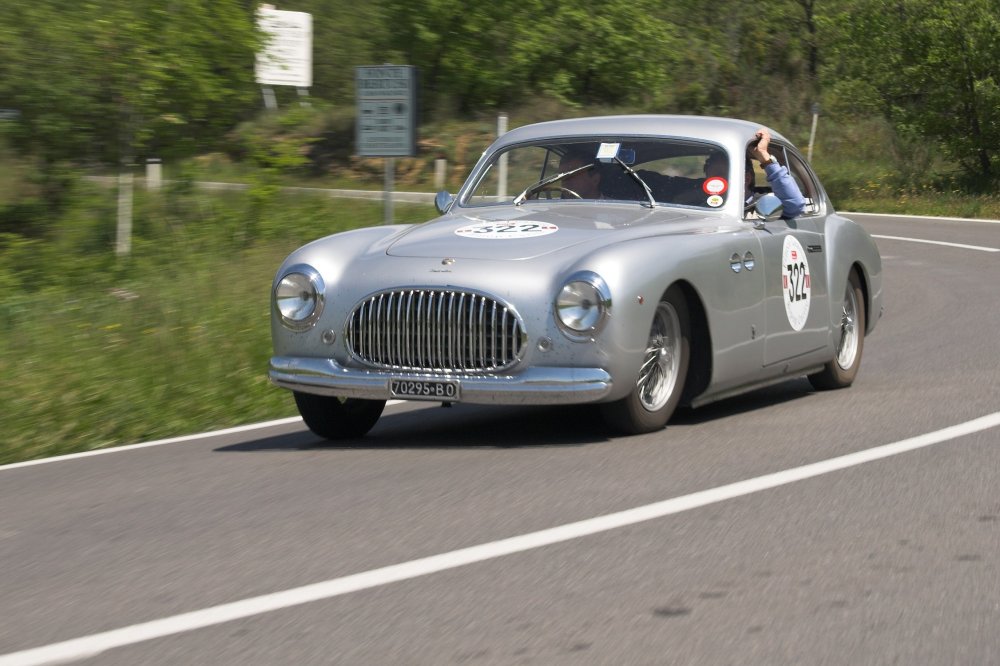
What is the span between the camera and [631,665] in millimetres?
3803

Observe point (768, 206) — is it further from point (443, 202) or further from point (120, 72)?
point (120, 72)

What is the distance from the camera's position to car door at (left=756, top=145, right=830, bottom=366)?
8.40m

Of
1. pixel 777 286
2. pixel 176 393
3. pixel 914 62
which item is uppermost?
pixel 914 62

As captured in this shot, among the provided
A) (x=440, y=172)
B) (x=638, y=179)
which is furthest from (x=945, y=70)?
(x=638, y=179)

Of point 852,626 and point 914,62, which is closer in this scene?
point 852,626

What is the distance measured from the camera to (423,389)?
23.3ft

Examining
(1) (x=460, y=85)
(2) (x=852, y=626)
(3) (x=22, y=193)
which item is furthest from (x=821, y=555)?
(1) (x=460, y=85)

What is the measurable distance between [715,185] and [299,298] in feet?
7.89

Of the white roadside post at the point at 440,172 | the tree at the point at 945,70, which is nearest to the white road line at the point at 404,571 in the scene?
the white roadside post at the point at 440,172

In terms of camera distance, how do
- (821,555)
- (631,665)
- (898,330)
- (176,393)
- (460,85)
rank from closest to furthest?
(631,665), (821,555), (176,393), (898,330), (460,85)

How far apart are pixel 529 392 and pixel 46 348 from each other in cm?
459

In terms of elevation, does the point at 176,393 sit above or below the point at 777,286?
below

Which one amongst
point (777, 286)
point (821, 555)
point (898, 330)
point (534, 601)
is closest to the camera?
point (534, 601)

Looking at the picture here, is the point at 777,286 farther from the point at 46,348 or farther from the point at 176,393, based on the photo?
the point at 46,348
